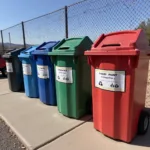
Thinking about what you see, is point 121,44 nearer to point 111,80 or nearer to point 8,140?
point 111,80

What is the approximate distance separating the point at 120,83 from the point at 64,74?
46.6 inches

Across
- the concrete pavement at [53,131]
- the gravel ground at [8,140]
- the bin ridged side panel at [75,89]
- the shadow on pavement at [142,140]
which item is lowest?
the gravel ground at [8,140]

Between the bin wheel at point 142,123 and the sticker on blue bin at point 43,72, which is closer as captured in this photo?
the bin wheel at point 142,123

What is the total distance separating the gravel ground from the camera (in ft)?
8.32

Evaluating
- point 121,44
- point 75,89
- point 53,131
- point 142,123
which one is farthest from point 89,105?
point 121,44

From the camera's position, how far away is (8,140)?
2725 mm

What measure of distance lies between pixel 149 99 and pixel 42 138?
2.80m

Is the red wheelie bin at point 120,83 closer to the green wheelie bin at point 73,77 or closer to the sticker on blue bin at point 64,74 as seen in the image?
the green wheelie bin at point 73,77

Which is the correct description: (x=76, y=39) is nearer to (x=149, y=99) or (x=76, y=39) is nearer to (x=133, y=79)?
(x=133, y=79)

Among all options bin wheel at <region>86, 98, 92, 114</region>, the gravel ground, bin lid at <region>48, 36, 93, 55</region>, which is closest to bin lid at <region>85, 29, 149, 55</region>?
bin lid at <region>48, 36, 93, 55</region>

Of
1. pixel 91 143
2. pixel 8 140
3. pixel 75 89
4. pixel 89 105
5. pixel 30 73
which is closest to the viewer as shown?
pixel 91 143

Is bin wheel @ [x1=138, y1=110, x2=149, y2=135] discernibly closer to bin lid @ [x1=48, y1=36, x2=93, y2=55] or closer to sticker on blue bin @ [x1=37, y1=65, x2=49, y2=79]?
bin lid @ [x1=48, y1=36, x2=93, y2=55]

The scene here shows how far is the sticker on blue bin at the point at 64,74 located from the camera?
305 centimetres

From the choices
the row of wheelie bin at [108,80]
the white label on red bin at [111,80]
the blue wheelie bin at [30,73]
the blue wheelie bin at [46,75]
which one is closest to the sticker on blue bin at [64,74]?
the row of wheelie bin at [108,80]
